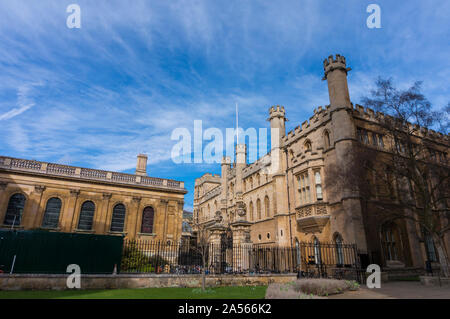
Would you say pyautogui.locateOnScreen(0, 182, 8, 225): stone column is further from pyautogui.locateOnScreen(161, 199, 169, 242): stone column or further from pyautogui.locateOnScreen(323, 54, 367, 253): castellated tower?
pyautogui.locateOnScreen(323, 54, 367, 253): castellated tower

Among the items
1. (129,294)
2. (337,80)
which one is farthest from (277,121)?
(129,294)

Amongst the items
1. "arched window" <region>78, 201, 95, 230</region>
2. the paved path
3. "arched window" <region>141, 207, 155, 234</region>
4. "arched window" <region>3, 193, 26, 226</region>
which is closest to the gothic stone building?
the paved path

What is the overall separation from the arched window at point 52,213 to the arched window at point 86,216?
80.4 inches

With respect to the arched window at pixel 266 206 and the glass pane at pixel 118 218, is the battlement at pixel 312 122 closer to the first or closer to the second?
the arched window at pixel 266 206

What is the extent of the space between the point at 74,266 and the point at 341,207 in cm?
1849

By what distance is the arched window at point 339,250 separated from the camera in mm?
20016

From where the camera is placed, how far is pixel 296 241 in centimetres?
2528

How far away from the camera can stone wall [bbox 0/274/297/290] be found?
11176mm

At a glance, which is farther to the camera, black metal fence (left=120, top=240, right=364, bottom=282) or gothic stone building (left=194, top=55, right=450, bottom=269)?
gothic stone building (left=194, top=55, right=450, bottom=269)

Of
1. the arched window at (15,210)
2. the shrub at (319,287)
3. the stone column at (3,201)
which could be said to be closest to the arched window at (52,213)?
the arched window at (15,210)

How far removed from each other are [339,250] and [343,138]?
889 centimetres

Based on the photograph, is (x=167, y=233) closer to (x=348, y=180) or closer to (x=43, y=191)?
(x=43, y=191)
